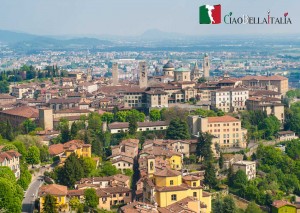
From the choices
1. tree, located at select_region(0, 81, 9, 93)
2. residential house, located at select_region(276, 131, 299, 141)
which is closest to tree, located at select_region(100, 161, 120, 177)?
residential house, located at select_region(276, 131, 299, 141)

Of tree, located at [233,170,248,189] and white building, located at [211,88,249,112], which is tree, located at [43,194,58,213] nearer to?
tree, located at [233,170,248,189]

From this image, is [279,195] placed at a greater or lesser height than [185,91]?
lesser

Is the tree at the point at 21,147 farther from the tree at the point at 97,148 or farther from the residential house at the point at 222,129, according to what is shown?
the residential house at the point at 222,129

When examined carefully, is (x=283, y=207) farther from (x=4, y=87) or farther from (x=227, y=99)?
(x=4, y=87)

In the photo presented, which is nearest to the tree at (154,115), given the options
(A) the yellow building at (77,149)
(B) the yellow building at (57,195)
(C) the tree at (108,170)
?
(A) the yellow building at (77,149)

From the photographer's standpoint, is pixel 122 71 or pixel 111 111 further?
pixel 122 71

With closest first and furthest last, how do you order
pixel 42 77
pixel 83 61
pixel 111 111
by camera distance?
1. pixel 111 111
2. pixel 42 77
3. pixel 83 61

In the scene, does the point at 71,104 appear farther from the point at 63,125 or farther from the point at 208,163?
the point at 208,163

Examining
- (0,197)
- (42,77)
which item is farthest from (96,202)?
(42,77)
